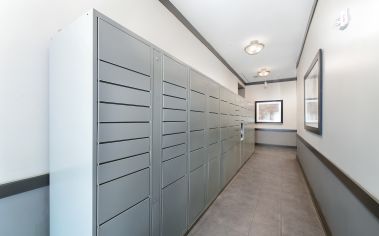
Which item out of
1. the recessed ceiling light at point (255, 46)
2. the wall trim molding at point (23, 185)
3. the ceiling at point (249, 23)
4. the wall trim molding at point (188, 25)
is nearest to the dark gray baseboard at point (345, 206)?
the wall trim molding at point (23, 185)

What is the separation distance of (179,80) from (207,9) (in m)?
1.41

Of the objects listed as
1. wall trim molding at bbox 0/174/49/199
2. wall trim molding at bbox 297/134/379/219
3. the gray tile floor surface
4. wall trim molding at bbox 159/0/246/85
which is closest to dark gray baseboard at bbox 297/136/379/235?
wall trim molding at bbox 297/134/379/219

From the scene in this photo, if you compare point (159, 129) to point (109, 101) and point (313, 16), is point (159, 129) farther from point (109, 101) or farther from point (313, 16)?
point (313, 16)

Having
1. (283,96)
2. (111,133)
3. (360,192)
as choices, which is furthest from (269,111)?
(111,133)

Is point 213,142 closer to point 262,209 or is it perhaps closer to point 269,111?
point 262,209

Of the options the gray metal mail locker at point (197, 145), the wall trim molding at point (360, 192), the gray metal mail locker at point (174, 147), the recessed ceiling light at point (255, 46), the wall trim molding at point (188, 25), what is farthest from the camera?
the recessed ceiling light at point (255, 46)

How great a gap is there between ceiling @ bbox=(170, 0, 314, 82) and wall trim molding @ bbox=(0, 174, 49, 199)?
7.64 ft

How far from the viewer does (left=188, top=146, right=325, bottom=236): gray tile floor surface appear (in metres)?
1.89

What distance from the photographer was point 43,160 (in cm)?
112

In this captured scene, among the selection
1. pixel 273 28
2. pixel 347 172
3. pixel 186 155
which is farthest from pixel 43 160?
pixel 273 28

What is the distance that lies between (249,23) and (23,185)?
3.20 m

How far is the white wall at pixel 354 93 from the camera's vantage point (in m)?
0.95

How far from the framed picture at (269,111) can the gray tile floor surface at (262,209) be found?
3.55m

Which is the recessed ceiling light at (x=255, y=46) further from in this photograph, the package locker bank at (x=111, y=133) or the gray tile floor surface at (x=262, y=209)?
the gray tile floor surface at (x=262, y=209)
